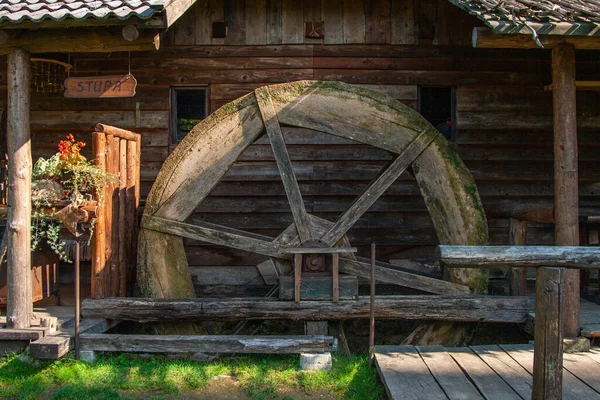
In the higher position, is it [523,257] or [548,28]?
[548,28]

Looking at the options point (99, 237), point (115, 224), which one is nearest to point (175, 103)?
point (115, 224)

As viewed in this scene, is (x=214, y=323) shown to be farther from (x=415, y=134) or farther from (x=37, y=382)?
(x=415, y=134)

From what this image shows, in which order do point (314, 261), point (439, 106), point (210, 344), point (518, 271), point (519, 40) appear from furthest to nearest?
point (439, 106)
point (518, 271)
point (314, 261)
point (210, 344)
point (519, 40)

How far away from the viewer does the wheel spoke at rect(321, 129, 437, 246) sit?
550cm

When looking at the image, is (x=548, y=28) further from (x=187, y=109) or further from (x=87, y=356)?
(x=87, y=356)

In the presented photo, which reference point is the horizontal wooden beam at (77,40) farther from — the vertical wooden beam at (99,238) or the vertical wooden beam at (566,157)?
the vertical wooden beam at (566,157)

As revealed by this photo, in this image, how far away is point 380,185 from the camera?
18.4 ft

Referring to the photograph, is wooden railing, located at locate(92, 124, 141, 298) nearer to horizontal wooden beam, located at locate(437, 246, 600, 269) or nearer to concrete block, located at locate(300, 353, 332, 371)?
concrete block, located at locate(300, 353, 332, 371)

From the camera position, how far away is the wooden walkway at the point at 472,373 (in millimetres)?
3666

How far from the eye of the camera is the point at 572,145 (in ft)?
16.6

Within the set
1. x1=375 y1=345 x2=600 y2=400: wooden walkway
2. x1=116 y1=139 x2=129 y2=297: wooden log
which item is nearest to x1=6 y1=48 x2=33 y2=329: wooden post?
x1=116 y1=139 x2=129 y2=297: wooden log

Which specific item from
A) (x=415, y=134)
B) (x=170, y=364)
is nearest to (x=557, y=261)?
(x=415, y=134)

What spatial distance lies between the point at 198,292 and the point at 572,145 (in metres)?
3.81

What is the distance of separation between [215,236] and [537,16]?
328cm
